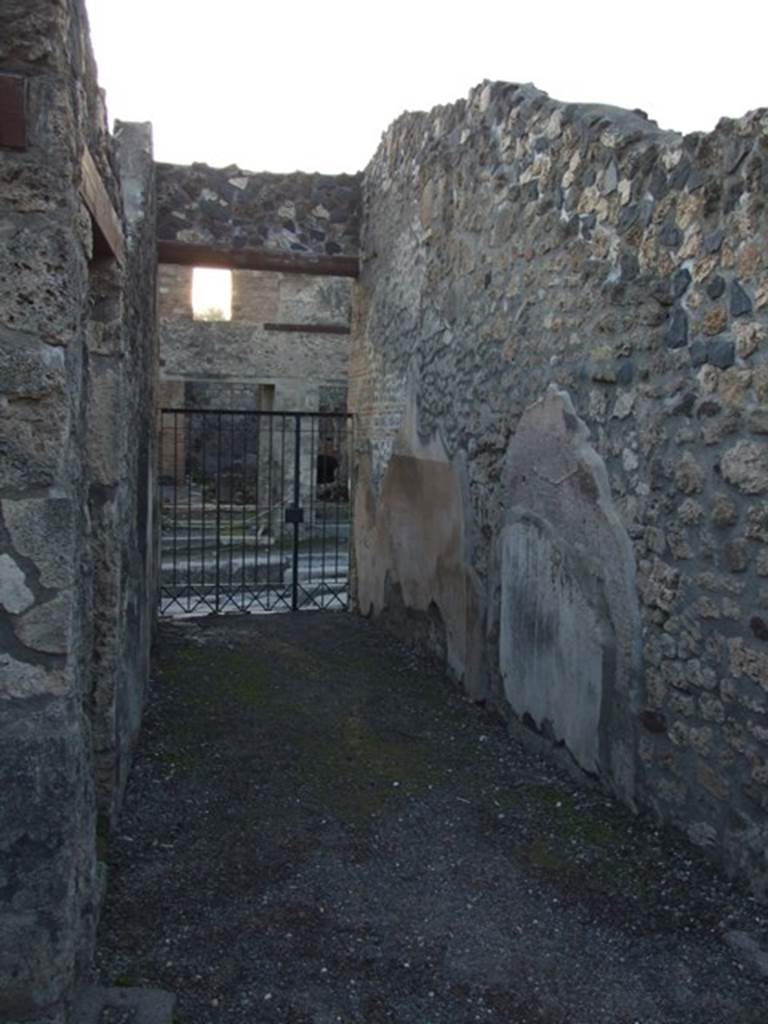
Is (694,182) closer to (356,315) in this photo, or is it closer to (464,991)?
(464,991)

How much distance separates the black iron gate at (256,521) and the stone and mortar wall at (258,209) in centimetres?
144

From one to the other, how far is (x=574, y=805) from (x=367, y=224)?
5347mm

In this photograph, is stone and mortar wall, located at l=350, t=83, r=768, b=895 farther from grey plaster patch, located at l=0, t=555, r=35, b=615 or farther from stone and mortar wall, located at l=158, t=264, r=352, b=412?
stone and mortar wall, located at l=158, t=264, r=352, b=412

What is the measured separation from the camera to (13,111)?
6.84ft

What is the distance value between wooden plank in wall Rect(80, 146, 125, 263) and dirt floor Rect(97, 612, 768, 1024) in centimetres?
224

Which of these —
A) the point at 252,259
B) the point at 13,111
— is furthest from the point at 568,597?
the point at 252,259

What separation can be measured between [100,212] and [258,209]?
4751 millimetres

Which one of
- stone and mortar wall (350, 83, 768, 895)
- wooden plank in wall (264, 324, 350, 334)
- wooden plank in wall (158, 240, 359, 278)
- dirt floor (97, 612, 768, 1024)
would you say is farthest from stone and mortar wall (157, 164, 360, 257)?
wooden plank in wall (264, 324, 350, 334)

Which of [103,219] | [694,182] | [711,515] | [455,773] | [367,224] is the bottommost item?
[455,773]

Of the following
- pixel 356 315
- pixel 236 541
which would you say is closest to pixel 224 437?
pixel 236 541

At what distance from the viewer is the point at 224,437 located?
683 inches

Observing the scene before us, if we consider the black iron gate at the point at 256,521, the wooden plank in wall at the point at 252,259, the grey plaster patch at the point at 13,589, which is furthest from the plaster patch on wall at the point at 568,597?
the wooden plank in wall at the point at 252,259

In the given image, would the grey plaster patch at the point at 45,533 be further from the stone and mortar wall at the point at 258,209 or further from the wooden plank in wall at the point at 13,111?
the stone and mortar wall at the point at 258,209

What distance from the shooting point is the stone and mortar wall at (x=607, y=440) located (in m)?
3.14
